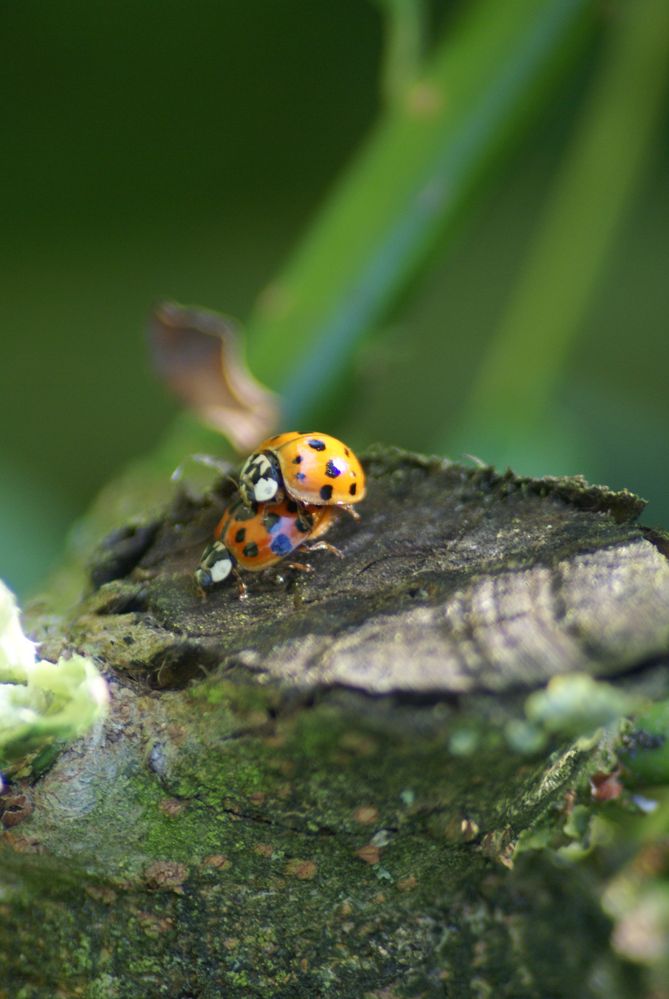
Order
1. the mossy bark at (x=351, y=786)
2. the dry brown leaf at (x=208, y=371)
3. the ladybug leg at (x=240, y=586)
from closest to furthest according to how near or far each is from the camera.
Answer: the mossy bark at (x=351, y=786), the ladybug leg at (x=240, y=586), the dry brown leaf at (x=208, y=371)

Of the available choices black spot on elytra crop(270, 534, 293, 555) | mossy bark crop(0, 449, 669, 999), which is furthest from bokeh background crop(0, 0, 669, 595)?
mossy bark crop(0, 449, 669, 999)

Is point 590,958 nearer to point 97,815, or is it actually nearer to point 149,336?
point 97,815

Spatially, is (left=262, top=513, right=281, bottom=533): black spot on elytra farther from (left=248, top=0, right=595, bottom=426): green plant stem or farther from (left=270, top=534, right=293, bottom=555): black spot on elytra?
(left=248, top=0, right=595, bottom=426): green plant stem

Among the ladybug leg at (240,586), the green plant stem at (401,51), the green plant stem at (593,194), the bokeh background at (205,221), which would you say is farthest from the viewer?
the bokeh background at (205,221)

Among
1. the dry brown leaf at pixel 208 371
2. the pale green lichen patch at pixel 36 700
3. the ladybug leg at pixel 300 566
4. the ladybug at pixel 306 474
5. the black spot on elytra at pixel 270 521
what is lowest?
A: the pale green lichen patch at pixel 36 700

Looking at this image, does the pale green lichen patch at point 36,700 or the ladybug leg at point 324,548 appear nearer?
the pale green lichen patch at point 36,700

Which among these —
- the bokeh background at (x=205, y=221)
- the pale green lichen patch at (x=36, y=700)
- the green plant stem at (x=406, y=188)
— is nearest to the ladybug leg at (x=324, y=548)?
the pale green lichen patch at (x=36, y=700)

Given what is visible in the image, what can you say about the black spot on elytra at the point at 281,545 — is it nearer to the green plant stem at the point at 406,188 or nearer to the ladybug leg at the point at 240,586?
the ladybug leg at the point at 240,586

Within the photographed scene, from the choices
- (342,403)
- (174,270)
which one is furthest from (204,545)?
(174,270)
